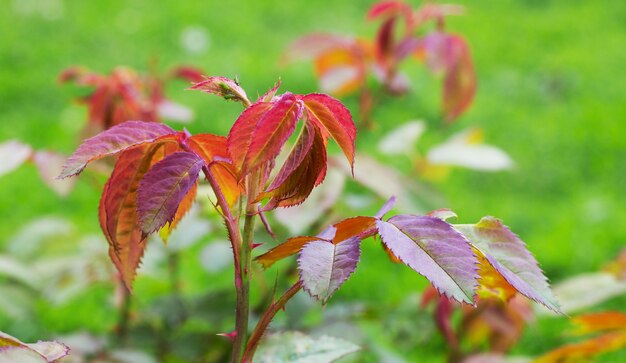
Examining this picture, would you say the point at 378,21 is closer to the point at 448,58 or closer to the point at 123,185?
the point at 448,58

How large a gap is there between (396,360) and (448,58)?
545mm

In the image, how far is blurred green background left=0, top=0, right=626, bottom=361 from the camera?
297 cm

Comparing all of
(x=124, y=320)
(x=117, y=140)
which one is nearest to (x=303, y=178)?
(x=117, y=140)

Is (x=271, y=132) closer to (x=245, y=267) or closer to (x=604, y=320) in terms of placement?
(x=245, y=267)

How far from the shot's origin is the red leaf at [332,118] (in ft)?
2.31

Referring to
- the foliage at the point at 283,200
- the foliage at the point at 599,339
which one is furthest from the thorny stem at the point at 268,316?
the foliage at the point at 599,339

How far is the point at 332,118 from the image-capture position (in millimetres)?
710

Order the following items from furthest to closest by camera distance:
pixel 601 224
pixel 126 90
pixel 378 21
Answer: pixel 378 21, pixel 601 224, pixel 126 90

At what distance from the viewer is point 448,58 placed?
1472mm

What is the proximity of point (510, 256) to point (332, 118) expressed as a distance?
0.64 feet

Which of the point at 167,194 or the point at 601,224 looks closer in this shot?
the point at 167,194

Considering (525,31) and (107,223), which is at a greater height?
(525,31)

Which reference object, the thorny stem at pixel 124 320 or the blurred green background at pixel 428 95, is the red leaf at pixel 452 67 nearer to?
the thorny stem at pixel 124 320

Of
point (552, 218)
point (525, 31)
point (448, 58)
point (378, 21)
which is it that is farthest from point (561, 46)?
point (448, 58)
